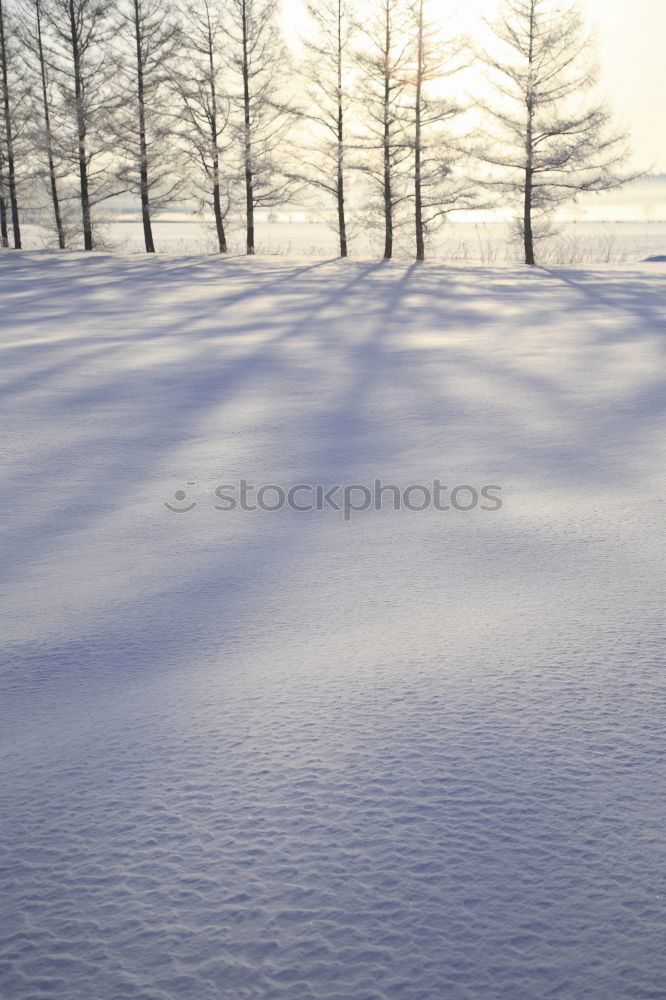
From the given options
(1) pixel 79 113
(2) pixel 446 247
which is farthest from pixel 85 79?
(2) pixel 446 247

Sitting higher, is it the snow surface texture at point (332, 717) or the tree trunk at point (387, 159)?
the tree trunk at point (387, 159)

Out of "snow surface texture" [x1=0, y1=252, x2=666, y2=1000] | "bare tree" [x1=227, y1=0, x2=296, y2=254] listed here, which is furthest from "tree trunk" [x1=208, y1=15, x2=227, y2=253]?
"snow surface texture" [x1=0, y1=252, x2=666, y2=1000]

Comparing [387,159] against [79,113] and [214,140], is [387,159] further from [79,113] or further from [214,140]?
[79,113]

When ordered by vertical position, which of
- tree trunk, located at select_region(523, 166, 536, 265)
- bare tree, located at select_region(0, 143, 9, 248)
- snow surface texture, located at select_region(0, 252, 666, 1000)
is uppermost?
bare tree, located at select_region(0, 143, 9, 248)

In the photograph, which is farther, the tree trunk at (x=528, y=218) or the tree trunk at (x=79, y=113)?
the tree trunk at (x=79, y=113)

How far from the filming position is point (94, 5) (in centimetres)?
2814

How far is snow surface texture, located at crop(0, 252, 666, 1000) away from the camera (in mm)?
1660

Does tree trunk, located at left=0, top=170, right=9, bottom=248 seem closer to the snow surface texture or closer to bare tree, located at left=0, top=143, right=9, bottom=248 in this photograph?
bare tree, located at left=0, top=143, right=9, bottom=248

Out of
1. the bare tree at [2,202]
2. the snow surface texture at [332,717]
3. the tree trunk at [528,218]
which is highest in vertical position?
the bare tree at [2,202]

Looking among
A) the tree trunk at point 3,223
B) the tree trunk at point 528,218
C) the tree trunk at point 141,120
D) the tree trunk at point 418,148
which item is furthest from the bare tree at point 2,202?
the tree trunk at point 528,218

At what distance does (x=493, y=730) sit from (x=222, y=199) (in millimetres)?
33562

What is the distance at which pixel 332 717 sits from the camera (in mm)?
2506

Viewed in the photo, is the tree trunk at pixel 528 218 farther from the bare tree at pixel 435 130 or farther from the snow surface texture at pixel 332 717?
the snow surface texture at pixel 332 717

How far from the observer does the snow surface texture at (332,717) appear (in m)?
1.66
